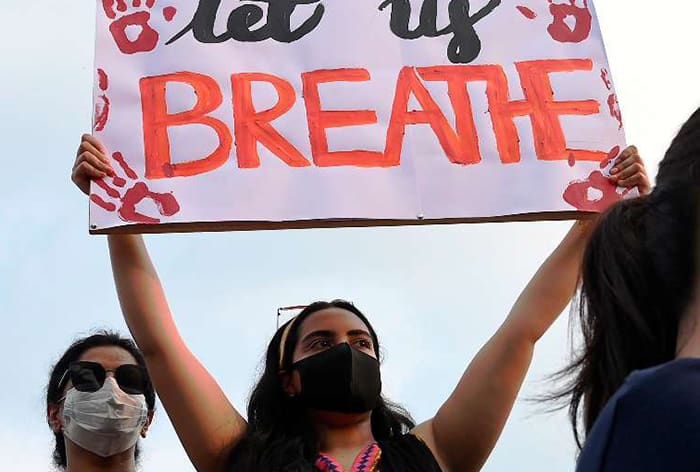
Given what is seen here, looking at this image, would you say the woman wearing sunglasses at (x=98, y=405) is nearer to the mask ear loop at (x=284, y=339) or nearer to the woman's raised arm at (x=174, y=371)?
the mask ear loop at (x=284, y=339)

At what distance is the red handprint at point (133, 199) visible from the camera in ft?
9.52

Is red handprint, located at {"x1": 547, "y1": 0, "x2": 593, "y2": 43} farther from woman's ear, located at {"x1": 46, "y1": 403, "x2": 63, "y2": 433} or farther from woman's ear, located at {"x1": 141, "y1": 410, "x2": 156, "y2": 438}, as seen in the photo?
woman's ear, located at {"x1": 46, "y1": 403, "x2": 63, "y2": 433}

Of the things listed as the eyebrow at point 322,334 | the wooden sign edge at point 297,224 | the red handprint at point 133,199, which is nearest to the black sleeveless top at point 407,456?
the eyebrow at point 322,334

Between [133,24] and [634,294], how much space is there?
2.23 meters

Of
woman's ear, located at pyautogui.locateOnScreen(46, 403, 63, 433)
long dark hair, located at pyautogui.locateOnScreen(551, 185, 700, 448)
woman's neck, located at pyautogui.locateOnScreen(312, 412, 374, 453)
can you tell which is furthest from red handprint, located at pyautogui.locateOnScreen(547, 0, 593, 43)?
woman's ear, located at pyautogui.locateOnScreen(46, 403, 63, 433)

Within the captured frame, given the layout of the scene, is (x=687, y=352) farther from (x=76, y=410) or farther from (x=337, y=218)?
(x=76, y=410)

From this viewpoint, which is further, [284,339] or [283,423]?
[284,339]

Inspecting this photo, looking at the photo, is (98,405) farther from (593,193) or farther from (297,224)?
(593,193)

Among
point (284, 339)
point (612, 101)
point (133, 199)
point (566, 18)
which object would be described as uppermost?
point (566, 18)

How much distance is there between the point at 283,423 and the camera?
3.26 m

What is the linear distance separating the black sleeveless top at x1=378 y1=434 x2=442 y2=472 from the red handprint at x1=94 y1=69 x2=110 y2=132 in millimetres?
1266

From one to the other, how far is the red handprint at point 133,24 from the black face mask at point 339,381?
1117 mm

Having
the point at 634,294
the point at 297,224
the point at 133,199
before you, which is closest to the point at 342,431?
the point at 297,224

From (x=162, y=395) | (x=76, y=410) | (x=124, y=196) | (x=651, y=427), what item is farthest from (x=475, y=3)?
(x=651, y=427)
